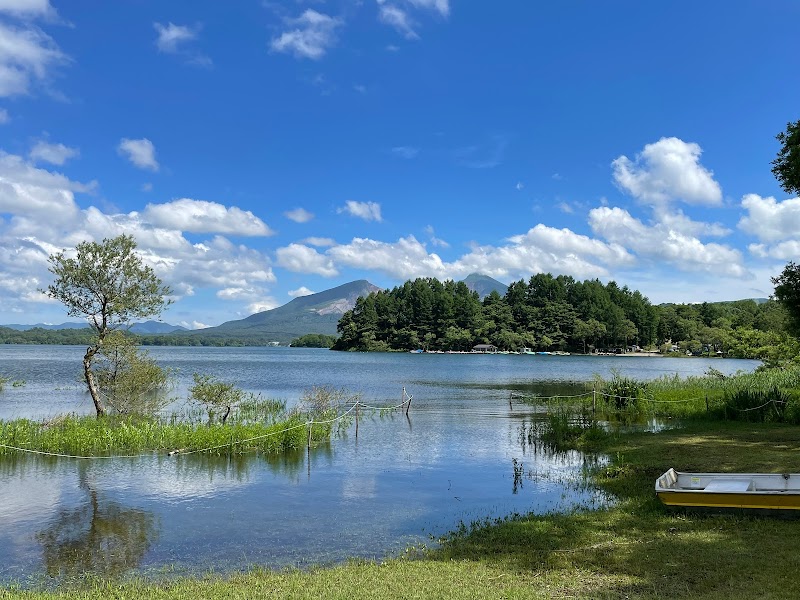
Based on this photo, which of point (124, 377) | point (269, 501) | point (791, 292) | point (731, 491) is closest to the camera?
point (731, 491)

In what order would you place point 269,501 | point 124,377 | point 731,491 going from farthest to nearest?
1. point 124,377
2. point 269,501
3. point 731,491

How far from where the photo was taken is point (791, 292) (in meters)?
19.4

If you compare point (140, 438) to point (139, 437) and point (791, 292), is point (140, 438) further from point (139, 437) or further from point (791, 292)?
point (791, 292)

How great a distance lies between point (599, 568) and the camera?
8656 mm

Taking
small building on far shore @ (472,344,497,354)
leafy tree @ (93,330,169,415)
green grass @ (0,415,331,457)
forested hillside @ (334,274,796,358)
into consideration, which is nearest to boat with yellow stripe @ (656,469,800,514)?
green grass @ (0,415,331,457)

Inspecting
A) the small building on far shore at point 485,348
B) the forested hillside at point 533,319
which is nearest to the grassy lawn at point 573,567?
the forested hillside at point 533,319

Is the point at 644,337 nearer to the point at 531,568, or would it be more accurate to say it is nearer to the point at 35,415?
the point at 35,415

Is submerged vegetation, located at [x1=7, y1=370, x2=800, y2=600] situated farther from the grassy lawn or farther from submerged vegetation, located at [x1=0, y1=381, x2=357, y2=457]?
submerged vegetation, located at [x1=0, y1=381, x2=357, y2=457]

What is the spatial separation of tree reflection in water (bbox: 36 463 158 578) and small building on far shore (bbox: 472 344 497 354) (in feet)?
408

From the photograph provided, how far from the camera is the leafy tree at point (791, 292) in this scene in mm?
19344

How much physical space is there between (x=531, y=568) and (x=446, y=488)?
7196 mm

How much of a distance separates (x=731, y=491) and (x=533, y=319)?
128 m

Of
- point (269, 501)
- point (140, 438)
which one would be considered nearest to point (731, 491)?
point (269, 501)

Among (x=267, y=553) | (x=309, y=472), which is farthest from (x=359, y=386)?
(x=267, y=553)
